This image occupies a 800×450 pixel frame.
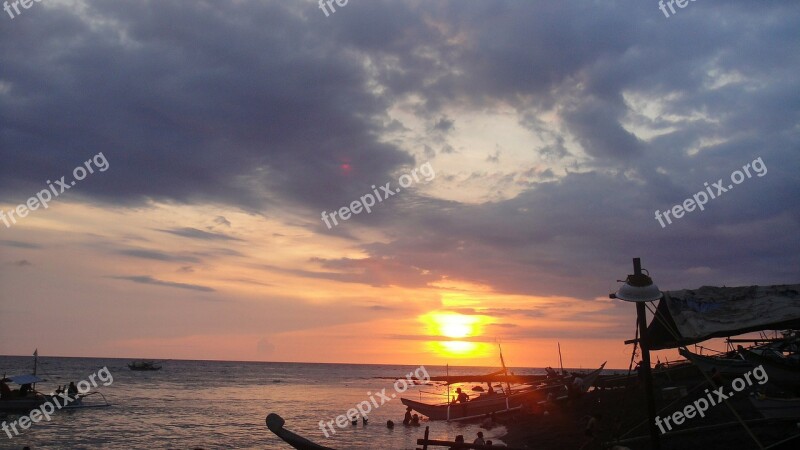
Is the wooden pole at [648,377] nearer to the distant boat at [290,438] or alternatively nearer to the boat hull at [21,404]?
the distant boat at [290,438]

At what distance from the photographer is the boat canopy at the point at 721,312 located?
49.3ft

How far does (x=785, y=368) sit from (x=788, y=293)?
2.41 m

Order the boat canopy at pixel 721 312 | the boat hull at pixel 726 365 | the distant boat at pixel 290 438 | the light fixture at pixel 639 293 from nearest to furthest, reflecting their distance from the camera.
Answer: the light fixture at pixel 639 293
the distant boat at pixel 290 438
the boat canopy at pixel 721 312
the boat hull at pixel 726 365

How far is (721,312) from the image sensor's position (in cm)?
1588

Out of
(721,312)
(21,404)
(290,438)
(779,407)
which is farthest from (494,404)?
(21,404)

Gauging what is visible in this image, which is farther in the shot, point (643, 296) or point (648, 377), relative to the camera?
point (648, 377)

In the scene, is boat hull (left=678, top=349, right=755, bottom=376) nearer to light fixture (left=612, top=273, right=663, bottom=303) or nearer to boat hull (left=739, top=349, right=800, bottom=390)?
boat hull (left=739, top=349, right=800, bottom=390)

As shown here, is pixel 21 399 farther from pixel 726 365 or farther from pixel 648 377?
pixel 726 365

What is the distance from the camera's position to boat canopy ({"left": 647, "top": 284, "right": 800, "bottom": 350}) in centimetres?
1504

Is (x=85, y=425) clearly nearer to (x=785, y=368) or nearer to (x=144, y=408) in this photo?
(x=144, y=408)

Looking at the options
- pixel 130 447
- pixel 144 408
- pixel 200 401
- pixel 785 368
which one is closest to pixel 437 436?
pixel 130 447

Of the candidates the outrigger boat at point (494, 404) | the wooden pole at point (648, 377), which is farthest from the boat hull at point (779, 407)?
the outrigger boat at point (494, 404)

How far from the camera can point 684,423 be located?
2116 cm

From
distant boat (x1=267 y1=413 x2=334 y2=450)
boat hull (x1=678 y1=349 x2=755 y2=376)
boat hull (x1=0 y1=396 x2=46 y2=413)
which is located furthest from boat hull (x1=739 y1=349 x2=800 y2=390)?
boat hull (x1=0 y1=396 x2=46 y2=413)
